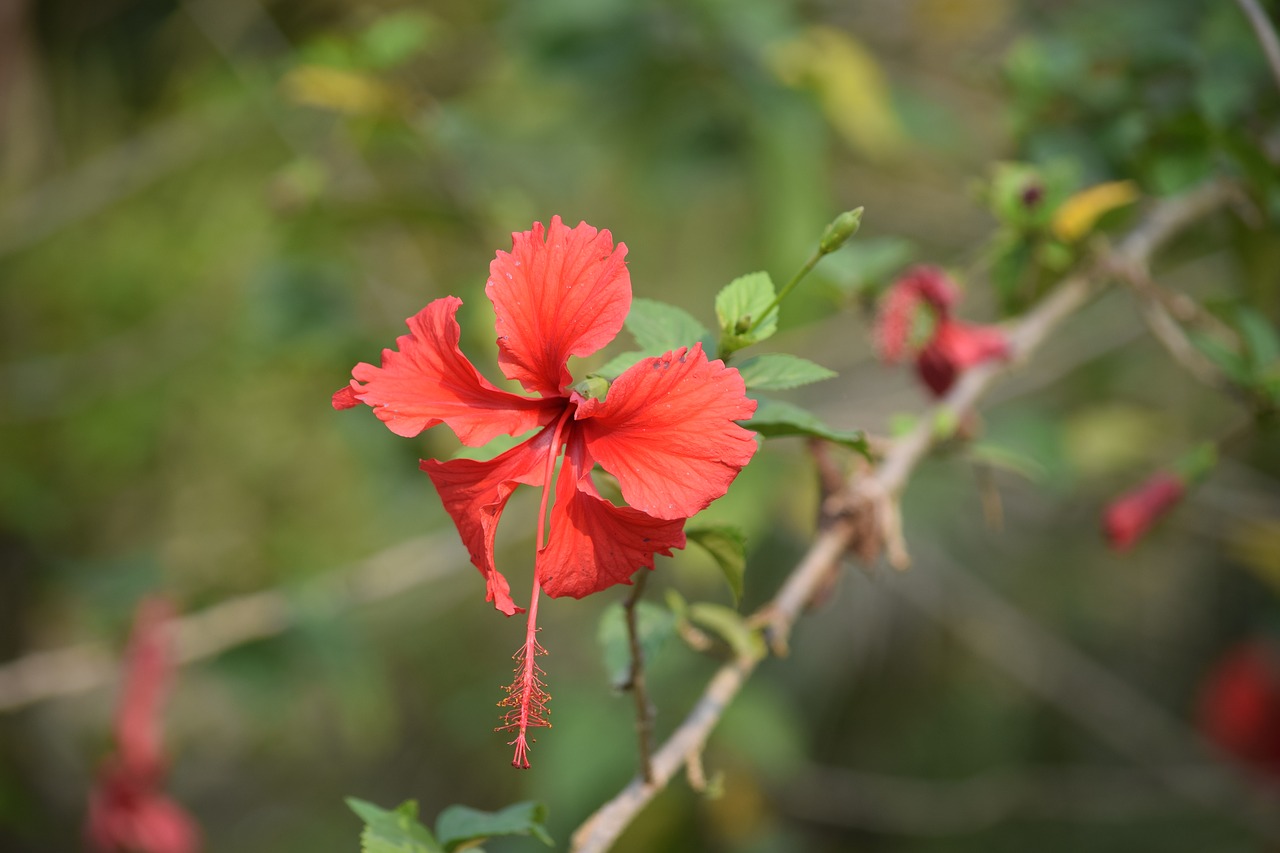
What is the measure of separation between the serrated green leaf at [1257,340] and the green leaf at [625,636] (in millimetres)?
565

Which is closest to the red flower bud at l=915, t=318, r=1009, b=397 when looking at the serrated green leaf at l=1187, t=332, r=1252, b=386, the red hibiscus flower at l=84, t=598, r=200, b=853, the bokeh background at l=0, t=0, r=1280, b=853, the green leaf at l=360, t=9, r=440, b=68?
the serrated green leaf at l=1187, t=332, r=1252, b=386

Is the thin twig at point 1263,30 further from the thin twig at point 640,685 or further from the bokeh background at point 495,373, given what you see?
the thin twig at point 640,685

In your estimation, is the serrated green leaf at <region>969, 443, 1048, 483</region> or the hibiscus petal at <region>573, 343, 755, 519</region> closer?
the hibiscus petal at <region>573, 343, 755, 519</region>

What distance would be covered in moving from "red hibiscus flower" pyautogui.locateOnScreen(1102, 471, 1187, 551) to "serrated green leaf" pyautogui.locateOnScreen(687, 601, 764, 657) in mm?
391

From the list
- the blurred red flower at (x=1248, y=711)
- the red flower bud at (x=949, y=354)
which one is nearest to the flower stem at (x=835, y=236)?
the red flower bud at (x=949, y=354)

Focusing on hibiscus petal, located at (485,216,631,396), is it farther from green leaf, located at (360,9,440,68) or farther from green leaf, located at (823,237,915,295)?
green leaf, located at (360,9,440,68)

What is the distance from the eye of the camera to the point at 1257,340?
2.96ft

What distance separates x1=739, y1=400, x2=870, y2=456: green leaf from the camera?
597 mm

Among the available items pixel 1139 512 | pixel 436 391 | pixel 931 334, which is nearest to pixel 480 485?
pixel 436 391

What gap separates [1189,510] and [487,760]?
153 centimetres

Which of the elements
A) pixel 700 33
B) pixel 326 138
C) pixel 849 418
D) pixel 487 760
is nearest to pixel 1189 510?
pixel 849 418

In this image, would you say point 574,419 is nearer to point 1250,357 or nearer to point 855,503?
point 855,503

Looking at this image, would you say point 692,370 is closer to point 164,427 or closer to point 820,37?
point 820,37

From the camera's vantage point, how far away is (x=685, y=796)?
1.91 m
